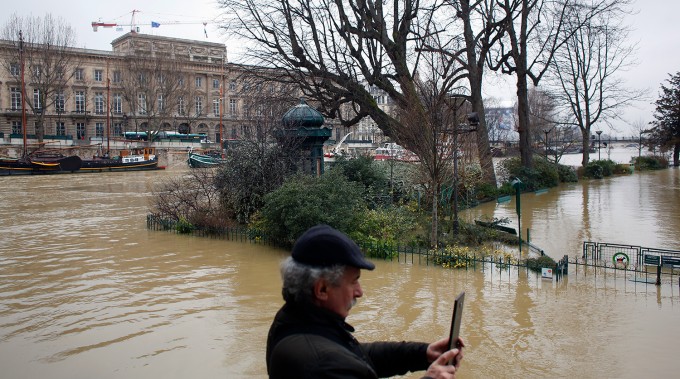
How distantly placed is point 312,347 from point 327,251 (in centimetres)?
42

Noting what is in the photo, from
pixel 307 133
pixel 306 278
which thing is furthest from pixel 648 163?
pixel 306 278

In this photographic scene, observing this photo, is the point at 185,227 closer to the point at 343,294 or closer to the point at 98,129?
the point at 343,294

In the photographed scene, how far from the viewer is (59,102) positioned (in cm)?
7281

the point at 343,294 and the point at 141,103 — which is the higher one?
the point at 141,103

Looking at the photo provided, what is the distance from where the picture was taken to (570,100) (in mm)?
44094

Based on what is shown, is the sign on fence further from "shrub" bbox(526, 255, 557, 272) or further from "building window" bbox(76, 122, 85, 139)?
"building window" bbox(76, 122, 85, 139)

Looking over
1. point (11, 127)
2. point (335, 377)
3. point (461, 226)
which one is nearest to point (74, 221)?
point (461, 226)

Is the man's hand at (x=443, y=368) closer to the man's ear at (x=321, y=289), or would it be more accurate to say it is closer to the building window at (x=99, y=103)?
the man's ear at (x=321, y=289)

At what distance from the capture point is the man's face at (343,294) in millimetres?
2564

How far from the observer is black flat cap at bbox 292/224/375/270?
251cm

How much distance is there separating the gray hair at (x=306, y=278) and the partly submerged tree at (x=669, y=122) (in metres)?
57.6

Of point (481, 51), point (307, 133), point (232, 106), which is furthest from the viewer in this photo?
point (232, 106)

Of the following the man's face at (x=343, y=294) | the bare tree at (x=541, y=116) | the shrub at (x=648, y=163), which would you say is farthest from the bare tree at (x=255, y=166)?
the shrub at (x=648, y=163)

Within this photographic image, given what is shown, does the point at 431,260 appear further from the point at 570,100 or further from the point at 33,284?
the point at 570,100
